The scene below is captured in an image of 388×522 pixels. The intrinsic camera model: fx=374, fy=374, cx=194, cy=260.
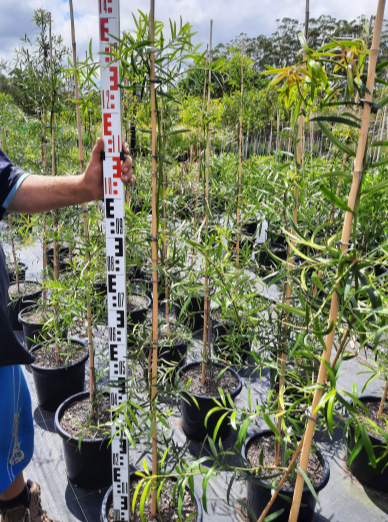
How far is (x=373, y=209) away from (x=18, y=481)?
7.08 ft

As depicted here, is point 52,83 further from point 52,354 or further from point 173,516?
point 173,516

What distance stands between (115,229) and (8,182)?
0.55m

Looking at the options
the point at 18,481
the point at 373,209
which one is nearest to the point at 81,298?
the point at 18,481

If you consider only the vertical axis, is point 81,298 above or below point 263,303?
below

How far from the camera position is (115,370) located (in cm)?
149

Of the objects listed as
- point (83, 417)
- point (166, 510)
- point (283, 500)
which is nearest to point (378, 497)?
point (283, 500)

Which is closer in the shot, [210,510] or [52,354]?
[210,510]

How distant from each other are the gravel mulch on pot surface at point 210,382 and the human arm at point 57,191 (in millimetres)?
1379

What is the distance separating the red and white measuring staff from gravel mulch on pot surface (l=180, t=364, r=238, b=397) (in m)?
0.85

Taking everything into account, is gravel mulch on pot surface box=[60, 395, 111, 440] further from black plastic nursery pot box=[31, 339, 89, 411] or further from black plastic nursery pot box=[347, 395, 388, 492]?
black plastic nursery pot box=[347, 395, 388, 492]

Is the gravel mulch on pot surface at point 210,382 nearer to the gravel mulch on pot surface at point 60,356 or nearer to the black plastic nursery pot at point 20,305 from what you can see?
the gravel mulch on pot surface at point 60,356

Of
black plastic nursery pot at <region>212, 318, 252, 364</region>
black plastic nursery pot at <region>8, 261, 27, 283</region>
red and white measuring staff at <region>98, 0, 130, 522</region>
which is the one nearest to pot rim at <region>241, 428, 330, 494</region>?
black plastic nursery pot at <region>212, 318, 252, 364</region>

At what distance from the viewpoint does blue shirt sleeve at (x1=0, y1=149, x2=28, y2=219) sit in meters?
A: 1.55

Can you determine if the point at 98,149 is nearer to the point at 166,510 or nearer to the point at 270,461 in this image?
→ the point at 166,510
